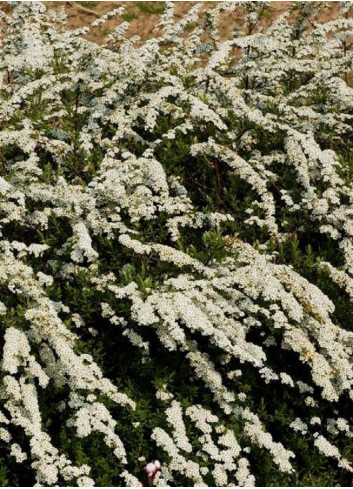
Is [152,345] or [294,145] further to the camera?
[294,145]

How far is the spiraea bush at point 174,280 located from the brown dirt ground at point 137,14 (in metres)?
6.80

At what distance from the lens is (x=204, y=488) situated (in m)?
4.34

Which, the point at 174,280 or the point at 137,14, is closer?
the point at 174,280

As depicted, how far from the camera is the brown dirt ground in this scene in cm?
1352

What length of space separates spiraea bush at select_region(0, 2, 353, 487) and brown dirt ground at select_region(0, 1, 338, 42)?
680 cm

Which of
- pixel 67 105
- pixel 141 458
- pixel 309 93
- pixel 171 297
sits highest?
pixel 309 93

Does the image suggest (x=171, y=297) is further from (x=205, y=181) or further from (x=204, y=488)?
(x=205, y=181)

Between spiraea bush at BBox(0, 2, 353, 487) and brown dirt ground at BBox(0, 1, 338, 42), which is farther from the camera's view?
brown dirt ground at BBox(0, 1, 338, 42)

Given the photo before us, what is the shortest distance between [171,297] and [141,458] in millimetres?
1102

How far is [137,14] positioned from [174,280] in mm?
10357

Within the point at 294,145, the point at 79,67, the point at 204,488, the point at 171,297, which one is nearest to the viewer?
the point at 204,488

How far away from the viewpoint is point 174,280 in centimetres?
490

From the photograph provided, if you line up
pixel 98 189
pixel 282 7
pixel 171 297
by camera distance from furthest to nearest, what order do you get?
pixel 282 7 < pixel 98 189 < pixel 171 297

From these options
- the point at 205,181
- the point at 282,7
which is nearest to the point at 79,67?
the point at 205,181
